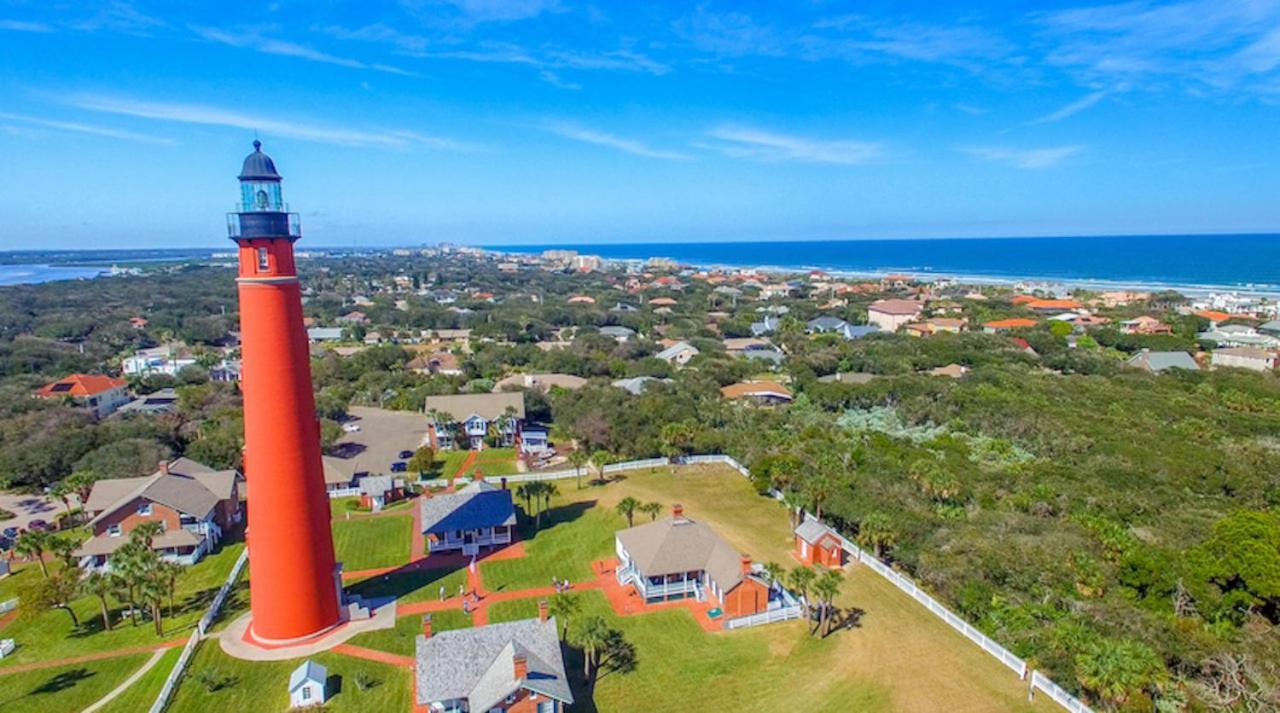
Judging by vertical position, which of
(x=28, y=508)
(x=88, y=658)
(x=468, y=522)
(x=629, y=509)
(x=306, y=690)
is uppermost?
(x=629, y=509)

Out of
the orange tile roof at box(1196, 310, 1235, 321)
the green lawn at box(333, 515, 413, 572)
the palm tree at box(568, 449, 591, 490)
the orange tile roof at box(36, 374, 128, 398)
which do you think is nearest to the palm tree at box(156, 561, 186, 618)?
the green lawn at box(333, 515, 413, 572)

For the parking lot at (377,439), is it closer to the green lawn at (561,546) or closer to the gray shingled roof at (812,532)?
the green lawn at (561,546)

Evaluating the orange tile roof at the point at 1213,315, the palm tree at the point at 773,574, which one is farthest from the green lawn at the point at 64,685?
the orange tile roof at the point at 1213,315

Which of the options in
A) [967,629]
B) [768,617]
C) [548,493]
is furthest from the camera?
[548,493]

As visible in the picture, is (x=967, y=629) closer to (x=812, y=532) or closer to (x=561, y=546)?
(x=812, y=532)

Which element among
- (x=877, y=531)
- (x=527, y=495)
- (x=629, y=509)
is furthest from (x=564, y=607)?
(x=527, y=495)

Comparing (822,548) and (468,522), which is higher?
(822,548)

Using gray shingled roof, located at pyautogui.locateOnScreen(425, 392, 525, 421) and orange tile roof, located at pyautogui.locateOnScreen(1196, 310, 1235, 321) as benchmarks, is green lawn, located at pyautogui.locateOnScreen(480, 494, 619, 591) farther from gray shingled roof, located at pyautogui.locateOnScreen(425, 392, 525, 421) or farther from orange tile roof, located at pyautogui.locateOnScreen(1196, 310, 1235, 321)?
orange tile roof, located at pyautogui.locateOnScreen(1196, 310, 1235, 321)
